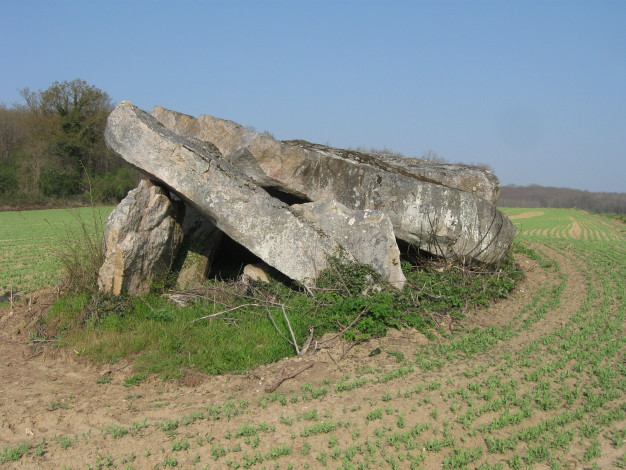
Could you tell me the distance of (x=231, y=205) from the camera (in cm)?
823

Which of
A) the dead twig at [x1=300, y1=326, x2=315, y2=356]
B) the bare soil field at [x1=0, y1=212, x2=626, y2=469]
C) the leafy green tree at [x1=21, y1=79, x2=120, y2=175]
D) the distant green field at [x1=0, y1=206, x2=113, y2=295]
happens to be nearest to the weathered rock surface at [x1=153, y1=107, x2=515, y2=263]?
the bare soil field at [x1=0, y1=212, x2=626, y2=469]

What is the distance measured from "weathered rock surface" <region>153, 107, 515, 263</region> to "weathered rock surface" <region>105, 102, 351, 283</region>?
1.26m

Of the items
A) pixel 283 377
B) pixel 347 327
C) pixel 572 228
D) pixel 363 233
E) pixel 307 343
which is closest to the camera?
pixel 283 377

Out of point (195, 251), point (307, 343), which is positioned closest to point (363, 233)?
point (307, 343)

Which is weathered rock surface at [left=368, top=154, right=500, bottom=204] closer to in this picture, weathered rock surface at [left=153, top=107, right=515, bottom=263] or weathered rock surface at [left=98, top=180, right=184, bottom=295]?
weathered rock surface at [left=153, top=107, right=515, bottom=263]

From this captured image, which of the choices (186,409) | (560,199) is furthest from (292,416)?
(560,199)

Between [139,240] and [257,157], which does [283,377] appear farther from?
[257,157]

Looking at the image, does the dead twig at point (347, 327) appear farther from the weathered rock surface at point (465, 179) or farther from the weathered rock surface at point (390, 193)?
the weathered rock surface at point (465, 179)

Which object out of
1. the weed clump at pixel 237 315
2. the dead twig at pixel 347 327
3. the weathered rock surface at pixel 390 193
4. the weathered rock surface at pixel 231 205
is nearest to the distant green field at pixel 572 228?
the weathered rock surface at pixel 390 193

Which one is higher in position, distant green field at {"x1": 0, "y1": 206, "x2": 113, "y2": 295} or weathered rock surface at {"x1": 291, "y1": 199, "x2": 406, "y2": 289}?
weathered rock surface at {"x1": 291, "y1": 199, "x2": 406, "y2": 289}

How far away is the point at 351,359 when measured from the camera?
671cm

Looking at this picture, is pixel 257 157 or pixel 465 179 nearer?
pixel 257 157

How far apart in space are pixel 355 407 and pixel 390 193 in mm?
4913

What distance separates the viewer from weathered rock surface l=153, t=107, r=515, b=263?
31.1 feet
